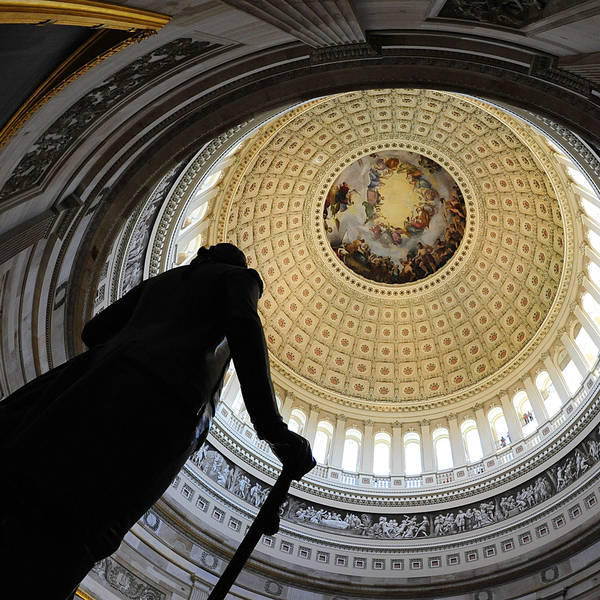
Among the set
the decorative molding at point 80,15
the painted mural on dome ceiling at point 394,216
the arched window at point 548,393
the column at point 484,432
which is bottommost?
Result: the decorative molding at point 80,15

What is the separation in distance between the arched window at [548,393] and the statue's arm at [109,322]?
17.9 m

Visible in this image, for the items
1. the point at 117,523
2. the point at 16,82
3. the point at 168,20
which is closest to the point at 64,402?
the point at 117,523

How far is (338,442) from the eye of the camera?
908 inches

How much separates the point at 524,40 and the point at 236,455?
14.8m

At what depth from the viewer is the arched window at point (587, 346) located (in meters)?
19.4

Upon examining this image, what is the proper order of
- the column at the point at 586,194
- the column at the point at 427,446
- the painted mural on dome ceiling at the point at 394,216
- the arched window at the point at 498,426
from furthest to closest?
the painted mural on dome ceiling at the point at 394,216
the column at the point at 427,446
the arched window at the point at 498,426
the column at the point at 586,194

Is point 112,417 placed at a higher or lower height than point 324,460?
lower

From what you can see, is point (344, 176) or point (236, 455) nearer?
point (236, 455)

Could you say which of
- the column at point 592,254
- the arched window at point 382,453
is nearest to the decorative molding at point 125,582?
the arched window at point 382,453

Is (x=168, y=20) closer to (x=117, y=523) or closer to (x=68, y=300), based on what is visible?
(x=117, y=523)

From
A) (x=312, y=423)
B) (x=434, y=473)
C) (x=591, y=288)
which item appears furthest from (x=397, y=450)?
(x=591, y=288)

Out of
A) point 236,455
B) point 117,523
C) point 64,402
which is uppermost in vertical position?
point 236,455

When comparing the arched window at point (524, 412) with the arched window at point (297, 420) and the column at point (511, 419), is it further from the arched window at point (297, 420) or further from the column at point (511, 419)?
the arched window at point (297, 420)

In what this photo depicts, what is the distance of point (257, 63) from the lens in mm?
9219
